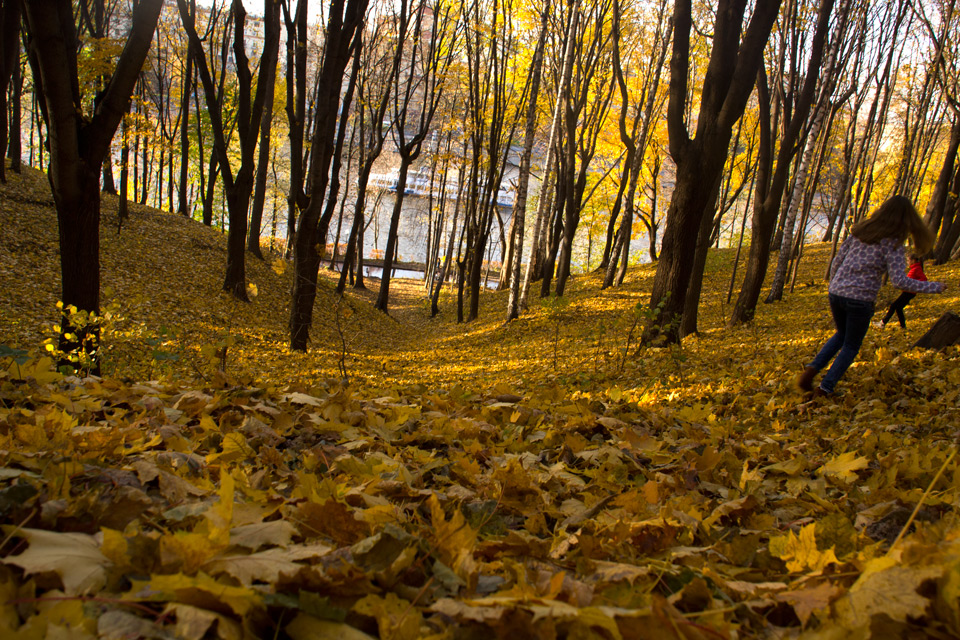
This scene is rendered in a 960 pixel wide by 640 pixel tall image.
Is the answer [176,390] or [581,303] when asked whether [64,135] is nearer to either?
[176,390]

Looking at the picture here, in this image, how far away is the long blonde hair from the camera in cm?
430

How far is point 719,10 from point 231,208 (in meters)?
9.17

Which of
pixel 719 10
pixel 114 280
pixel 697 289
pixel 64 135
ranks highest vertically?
pixel 719 10

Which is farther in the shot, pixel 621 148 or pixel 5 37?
pixel 621 148

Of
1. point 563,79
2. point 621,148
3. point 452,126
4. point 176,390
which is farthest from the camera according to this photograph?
point 621,148

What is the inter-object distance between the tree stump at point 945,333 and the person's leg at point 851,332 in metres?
2.00

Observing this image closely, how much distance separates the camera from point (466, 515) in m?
1.67

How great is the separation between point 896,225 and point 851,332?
2.88 feet

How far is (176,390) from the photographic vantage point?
10.5 feet

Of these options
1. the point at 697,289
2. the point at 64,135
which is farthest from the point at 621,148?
the point at 64,135

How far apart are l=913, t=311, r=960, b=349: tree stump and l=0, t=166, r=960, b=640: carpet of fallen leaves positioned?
1.56m

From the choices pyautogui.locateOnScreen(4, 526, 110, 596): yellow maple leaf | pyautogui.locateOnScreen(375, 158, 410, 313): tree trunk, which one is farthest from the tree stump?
pyautogui.locateOnScreen(375, 158, 410, 313): tree trunk

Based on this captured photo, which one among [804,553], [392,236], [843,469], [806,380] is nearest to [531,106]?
[392,236]

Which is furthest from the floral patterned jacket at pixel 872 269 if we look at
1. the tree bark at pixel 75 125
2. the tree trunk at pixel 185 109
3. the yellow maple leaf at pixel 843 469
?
the tree trunk at pixel 185 109
